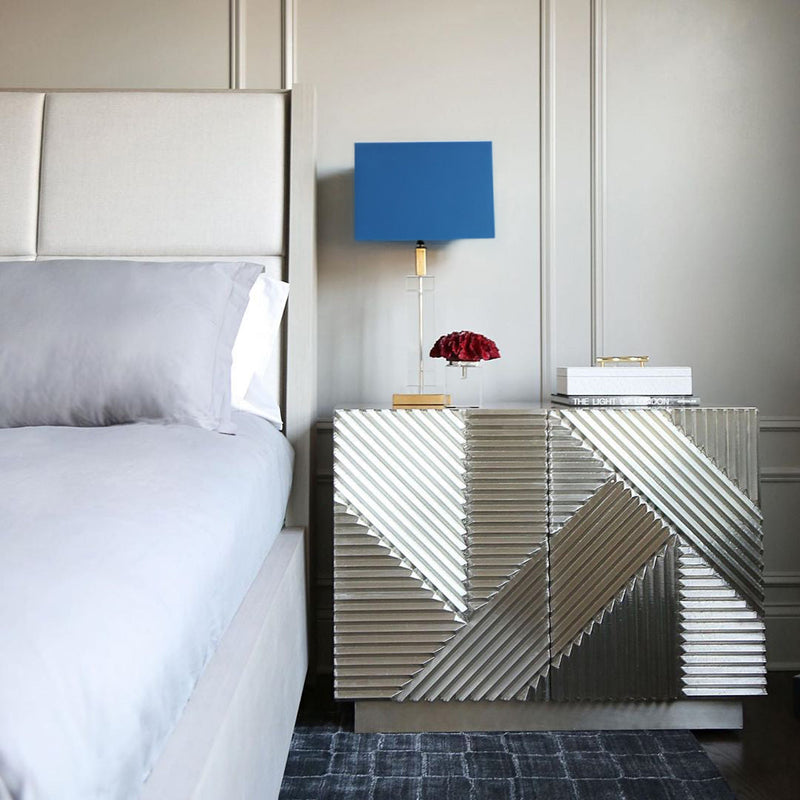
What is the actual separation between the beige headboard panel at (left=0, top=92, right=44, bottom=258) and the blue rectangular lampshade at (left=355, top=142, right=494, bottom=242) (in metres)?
0.89

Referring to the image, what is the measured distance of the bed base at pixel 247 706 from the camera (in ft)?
2.78

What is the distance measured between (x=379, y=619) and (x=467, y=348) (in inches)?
28.2

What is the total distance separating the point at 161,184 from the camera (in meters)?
2.36

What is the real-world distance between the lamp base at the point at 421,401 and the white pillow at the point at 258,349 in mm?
318

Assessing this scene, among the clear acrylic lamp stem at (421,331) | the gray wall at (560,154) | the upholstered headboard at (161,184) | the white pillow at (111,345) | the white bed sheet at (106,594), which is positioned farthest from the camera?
the gray wall at (560,154)

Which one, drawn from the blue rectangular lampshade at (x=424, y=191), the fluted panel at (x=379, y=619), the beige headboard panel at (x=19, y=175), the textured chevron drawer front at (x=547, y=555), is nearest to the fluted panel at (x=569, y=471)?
the textured chevron drawer front at (x=547, y=555)

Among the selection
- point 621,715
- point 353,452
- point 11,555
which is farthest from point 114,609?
point 621,715

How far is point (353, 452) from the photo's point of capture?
2092 millimetres

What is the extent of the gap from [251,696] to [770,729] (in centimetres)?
152

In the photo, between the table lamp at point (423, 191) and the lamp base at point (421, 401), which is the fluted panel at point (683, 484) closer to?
the lamp base at point (421, 401)

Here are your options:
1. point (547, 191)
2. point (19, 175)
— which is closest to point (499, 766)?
point (547, 191)

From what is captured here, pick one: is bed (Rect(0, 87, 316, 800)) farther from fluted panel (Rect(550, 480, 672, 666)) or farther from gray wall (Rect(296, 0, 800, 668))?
fluted panel (Rect(550, 480, 672, 666))

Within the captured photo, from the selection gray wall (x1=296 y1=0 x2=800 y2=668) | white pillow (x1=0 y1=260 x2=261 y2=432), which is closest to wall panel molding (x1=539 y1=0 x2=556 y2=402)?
gray wall (x1=296 y1=0 x2=800 y2=668)

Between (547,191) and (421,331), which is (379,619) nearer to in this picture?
(421,331)
